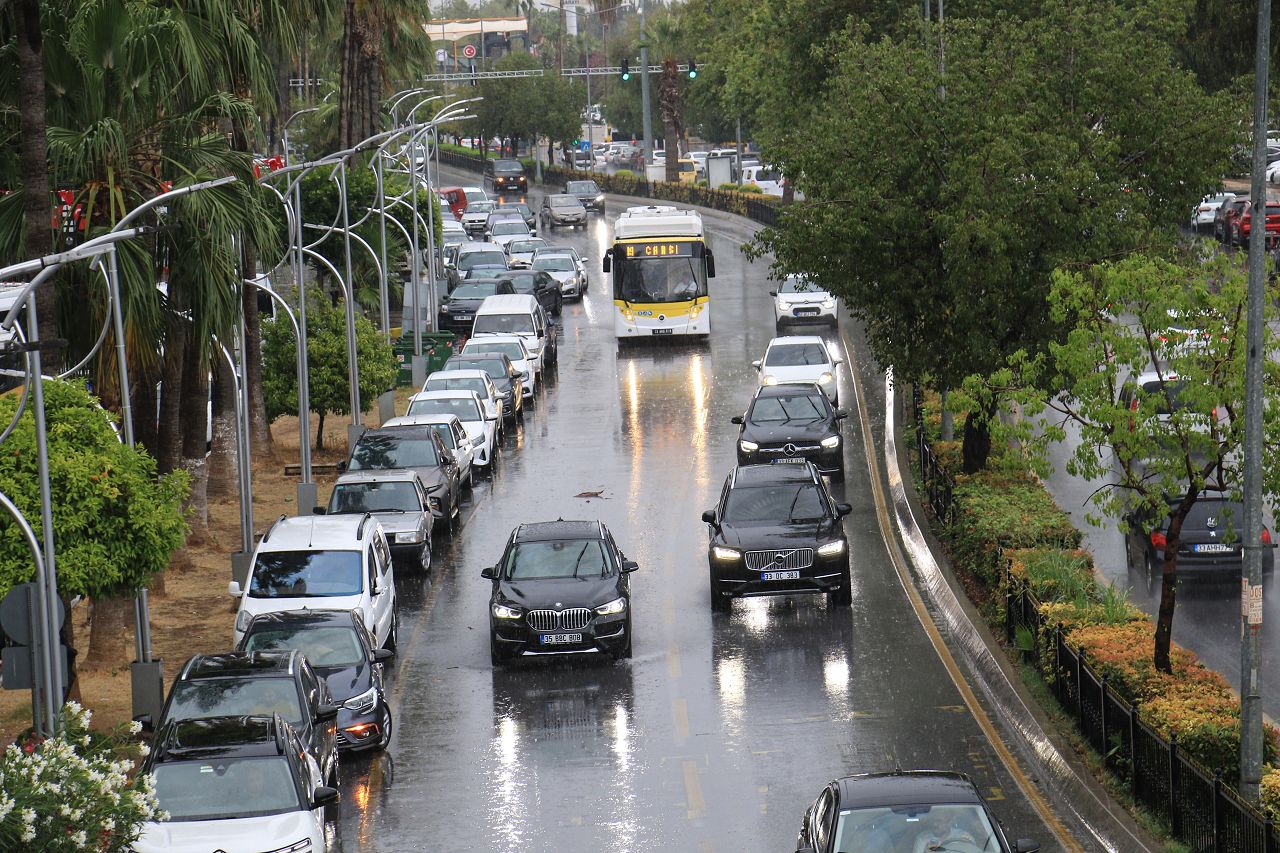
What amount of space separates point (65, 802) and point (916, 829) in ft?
18.5

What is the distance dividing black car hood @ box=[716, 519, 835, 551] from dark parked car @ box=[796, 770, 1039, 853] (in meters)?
10.2

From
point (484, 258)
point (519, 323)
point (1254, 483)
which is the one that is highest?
point (484, 258)

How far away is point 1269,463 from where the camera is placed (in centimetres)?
1683

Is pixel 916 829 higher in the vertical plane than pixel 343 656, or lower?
higher

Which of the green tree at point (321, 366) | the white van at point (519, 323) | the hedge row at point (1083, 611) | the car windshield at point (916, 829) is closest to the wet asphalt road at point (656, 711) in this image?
the hedge row at point (1083, 611)

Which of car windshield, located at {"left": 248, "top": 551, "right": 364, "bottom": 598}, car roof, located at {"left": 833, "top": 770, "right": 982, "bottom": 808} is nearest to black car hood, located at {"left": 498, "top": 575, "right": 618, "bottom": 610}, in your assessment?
car windshield, located at {"left": 248, "top": 551, "right": 364, "bottom": 598}

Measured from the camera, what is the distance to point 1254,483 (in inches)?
567

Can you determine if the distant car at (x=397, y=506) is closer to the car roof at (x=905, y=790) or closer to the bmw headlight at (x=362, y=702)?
the bmw headlight at (x=362, y=702)

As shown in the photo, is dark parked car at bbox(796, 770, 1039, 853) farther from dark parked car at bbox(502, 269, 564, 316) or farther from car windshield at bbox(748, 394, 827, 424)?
dark parked car at bbox(502, 269, 564, 316)

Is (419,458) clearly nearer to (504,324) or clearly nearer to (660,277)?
(504,324)

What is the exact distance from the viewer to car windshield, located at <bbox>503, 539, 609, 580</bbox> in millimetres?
22172

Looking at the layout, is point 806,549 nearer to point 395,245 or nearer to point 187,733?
point 187,733

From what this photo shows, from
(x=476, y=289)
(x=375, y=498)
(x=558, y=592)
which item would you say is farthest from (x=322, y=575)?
(x=476, y=289)

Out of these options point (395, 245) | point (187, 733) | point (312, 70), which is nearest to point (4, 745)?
point (187, 733)
